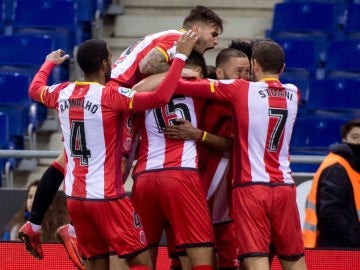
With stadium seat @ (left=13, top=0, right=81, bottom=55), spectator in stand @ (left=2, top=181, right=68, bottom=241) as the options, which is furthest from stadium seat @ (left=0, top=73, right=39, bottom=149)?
spectator in stand @ (left=2, top=181, right=68, bottom=241)

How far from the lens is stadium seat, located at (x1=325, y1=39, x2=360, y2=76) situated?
12117 millimetres

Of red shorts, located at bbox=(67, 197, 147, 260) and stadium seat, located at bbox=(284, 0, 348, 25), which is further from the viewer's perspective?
stadium seat, located at bbox=(284, 0, 348, 25)

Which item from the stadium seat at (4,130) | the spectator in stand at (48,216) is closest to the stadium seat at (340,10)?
the stadium seat at (4,130)

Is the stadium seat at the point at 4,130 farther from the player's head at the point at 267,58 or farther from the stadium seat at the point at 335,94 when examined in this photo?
the player's head at the point at 267,58

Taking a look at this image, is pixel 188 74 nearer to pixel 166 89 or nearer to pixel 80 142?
pixel 166 89

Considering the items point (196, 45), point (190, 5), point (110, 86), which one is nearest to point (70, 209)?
point (110, 86)

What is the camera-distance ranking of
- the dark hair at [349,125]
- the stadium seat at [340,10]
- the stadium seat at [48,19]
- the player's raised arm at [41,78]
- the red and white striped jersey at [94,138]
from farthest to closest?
the stadium seat at [340,10] < the stadium seat at [48,19] < the dark hair at [349,125] < the player's raised arm at [41,78] < the red and white striped jersey at [94,138]

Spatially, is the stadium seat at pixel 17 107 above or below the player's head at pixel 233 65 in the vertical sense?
Result: below

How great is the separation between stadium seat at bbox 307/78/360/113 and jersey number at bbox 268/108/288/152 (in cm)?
438

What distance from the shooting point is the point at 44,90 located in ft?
24.6

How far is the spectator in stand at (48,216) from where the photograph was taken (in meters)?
9.09

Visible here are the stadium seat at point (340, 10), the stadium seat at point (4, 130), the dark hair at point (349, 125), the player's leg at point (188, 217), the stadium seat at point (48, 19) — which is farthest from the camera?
the stadium seat at point (340, 10)

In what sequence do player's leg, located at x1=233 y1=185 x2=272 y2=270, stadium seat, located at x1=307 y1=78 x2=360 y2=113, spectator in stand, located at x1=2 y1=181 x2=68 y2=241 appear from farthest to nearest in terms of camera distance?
stadium seat, located at x1=307 y1=78 x2=360 y2=113 < spectator in stand, located at x1=2 y1=181 x2=68 y2=241 < player's leg, located at x1=233 y1=185 x2=272 y2=270

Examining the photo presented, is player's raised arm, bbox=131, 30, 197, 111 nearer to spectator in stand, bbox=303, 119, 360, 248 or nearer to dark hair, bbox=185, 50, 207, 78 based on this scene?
dark hair, bbox=185, 50, 207, 78
